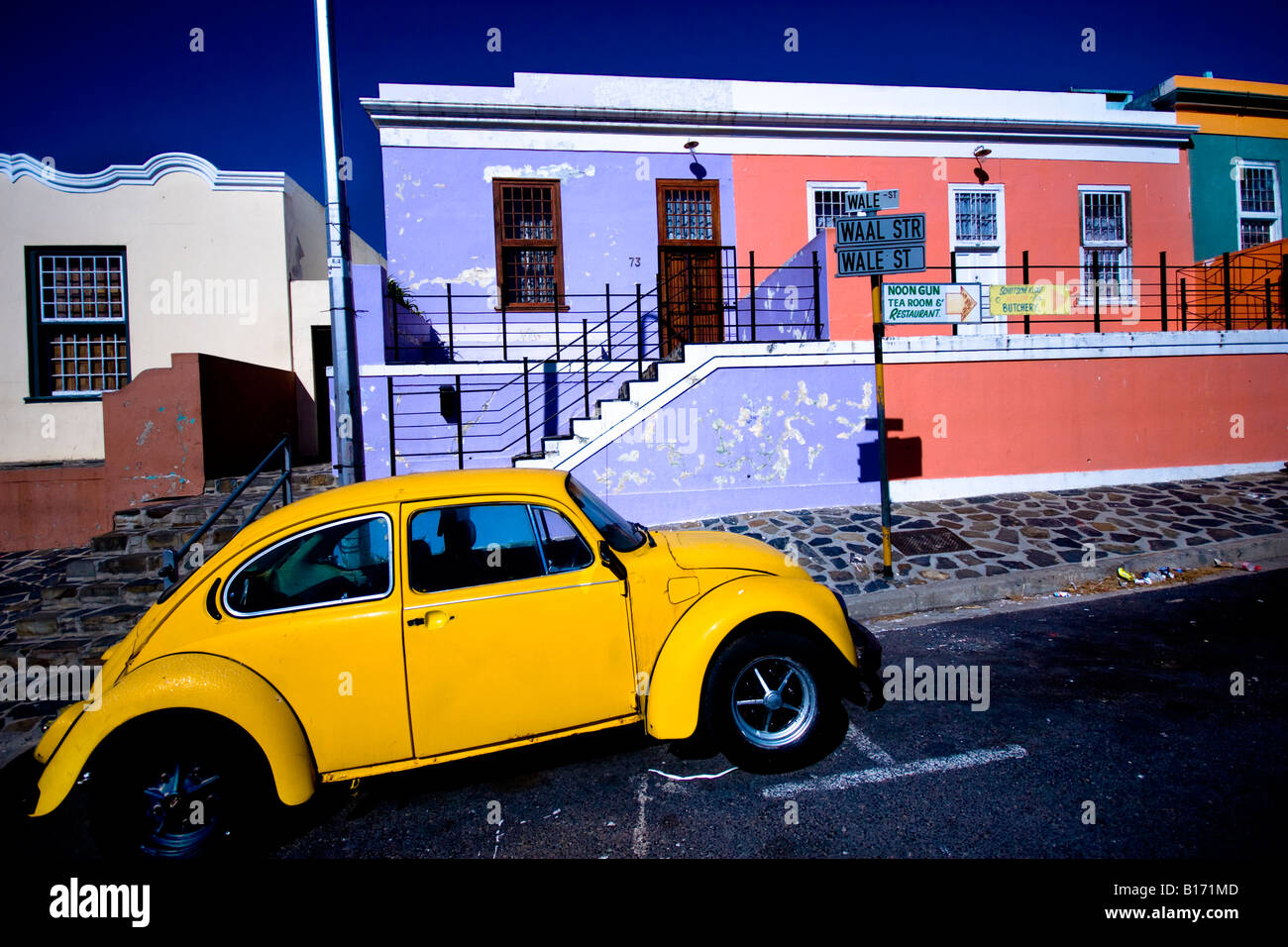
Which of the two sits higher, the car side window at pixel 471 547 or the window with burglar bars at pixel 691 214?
the window with burglar bars at pixel 691 214

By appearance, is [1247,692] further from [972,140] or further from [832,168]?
[972,140]

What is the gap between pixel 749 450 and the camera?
29.6 ft

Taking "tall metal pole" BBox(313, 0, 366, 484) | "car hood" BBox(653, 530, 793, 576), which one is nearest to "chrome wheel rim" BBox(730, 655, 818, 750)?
"car hood" BBox(653, 530, 793, 576)

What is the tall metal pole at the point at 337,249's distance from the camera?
18.8ft

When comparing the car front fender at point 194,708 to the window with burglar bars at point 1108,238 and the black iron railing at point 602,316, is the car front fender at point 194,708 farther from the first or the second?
the window with burglar bars at point 1108,238

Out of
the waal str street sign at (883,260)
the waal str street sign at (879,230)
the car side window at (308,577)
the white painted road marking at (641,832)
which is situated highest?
the waal str street sign at (879,230)

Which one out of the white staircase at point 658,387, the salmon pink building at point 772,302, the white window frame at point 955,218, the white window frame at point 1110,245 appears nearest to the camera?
the white staircase at point 658,387

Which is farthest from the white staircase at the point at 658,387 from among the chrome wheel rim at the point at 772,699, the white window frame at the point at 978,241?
the white window frame at the point at 978,241

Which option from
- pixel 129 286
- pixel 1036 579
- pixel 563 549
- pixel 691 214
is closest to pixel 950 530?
pixel 1036 579

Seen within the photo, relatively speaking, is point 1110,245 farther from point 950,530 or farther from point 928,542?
point 928,542

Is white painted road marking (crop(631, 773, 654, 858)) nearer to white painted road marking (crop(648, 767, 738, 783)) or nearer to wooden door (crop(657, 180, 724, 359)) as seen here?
white painted road marking (crop(648, 767, 738, 783))

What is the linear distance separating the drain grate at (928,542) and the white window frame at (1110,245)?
8.83 metres

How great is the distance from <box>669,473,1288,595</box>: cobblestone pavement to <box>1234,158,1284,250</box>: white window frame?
8204 mm
